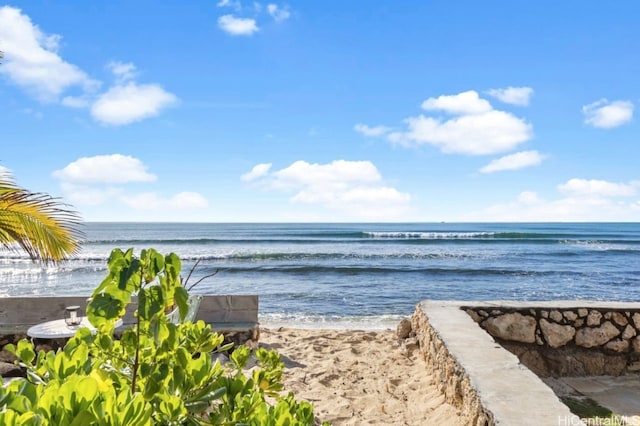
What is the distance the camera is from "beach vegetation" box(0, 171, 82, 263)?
4074mm

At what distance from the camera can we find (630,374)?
4410 mm

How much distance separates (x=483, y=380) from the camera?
2627 mm

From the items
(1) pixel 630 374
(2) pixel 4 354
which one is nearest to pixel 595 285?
(1) pixel 630 374

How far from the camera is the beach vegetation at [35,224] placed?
407 centimetres

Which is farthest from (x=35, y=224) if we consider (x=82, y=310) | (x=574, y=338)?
(x=574, y=338)

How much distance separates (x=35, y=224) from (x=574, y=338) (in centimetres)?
567

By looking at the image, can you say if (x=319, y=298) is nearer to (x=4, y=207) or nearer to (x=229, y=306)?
(x=229, y=306)

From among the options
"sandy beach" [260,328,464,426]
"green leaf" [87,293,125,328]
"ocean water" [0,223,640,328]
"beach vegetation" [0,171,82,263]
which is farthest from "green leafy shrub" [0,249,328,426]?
"ocean water" [0,223,640,328]

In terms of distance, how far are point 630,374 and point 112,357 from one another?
17.2 feet

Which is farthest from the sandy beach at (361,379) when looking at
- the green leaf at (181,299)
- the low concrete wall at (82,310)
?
the green leaf at (181,299)

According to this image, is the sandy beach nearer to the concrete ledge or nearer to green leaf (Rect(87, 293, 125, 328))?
the concrete ledge

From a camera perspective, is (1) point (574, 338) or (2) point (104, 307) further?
(1) point (574, 338)

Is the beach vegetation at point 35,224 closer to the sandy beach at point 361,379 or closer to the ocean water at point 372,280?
the sandy beach at point 361,379

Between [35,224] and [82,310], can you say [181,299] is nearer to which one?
[35,224]
